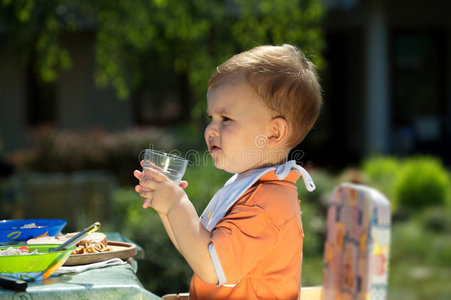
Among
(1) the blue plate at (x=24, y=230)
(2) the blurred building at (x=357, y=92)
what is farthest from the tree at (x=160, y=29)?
(2) the blurred building at (x=357, y=92)

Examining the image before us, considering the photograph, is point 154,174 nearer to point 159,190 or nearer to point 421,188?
point 159,190

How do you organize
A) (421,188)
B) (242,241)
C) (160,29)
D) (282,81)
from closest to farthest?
1. (242,241)
2. (282,81)
3. (160,29)
4. (421,188)

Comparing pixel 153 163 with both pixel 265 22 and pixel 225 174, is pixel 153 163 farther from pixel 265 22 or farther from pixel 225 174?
pixel 265 22

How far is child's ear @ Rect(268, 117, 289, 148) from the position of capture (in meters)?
1.55

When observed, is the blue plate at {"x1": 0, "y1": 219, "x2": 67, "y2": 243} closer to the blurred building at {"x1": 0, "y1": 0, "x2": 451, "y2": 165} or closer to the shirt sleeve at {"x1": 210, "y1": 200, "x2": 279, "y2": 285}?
the shirt sleeve at {"x1": 210, "y1": 200, "x2": 279, "y2": 285}

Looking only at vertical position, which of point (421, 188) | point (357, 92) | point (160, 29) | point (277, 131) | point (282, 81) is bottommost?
point (421, 188)

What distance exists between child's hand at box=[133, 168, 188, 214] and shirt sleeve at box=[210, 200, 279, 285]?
0.41 feet

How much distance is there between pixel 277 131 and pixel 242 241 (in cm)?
32

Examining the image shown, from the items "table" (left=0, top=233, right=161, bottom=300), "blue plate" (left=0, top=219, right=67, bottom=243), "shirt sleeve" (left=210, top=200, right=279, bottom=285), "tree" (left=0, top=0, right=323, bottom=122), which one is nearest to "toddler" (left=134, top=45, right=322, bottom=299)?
"shirt sleeve" (left=210, top=200, right=279, bottom=285)

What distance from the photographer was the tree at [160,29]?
5121 millimetres

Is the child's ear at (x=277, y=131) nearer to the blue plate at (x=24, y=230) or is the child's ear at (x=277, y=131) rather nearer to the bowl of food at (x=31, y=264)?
the bowl of food at (x=31, y=264)

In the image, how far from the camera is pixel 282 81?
5.02 feet

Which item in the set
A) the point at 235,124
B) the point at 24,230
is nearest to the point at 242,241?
the point at 235,124

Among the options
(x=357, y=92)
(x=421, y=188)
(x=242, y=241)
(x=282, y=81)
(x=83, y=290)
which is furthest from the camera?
(x=357, y=92)
